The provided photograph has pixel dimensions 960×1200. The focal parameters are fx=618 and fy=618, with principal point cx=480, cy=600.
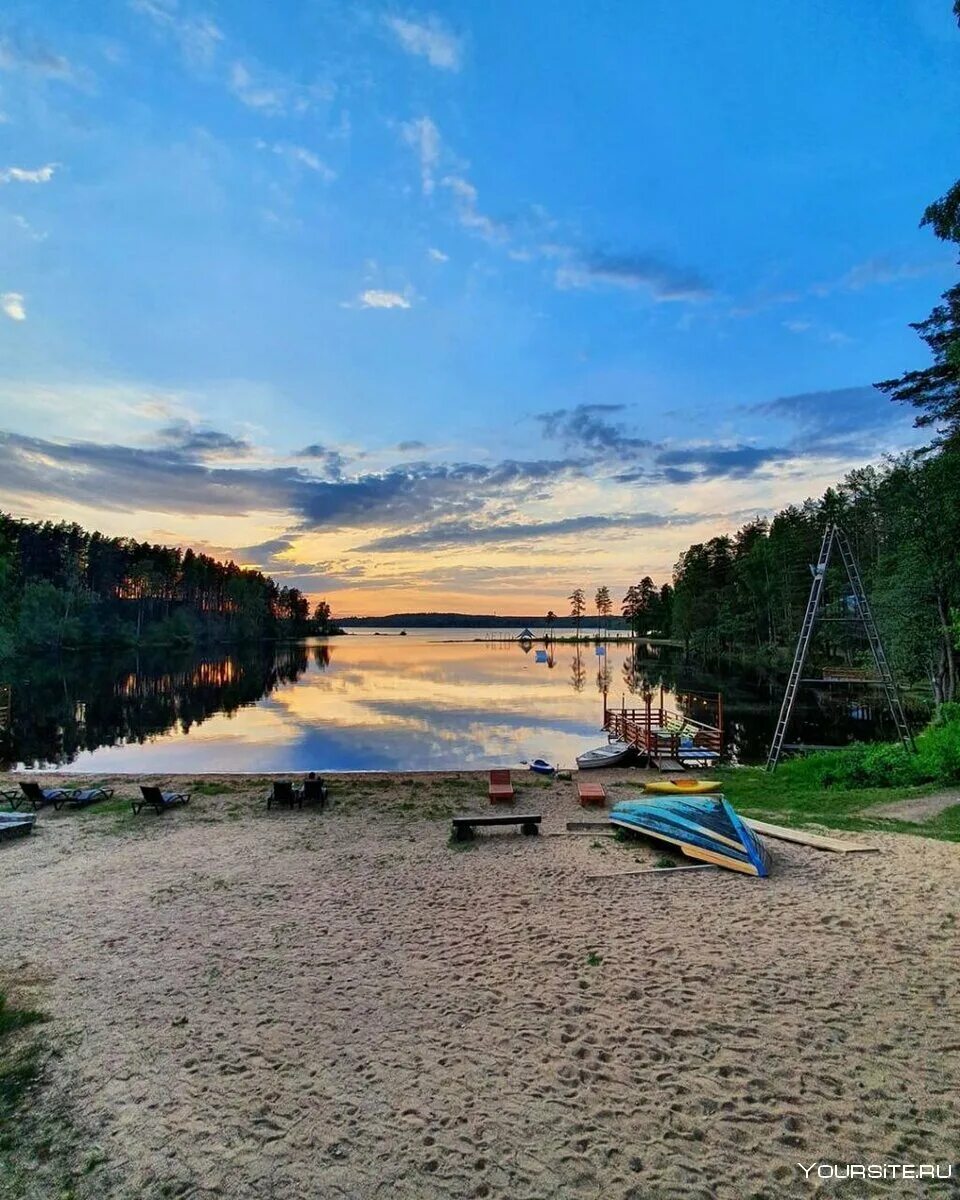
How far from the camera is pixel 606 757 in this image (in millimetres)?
23750

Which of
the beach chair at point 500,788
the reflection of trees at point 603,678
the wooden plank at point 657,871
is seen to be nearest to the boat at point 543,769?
the beach chair at point 500,788

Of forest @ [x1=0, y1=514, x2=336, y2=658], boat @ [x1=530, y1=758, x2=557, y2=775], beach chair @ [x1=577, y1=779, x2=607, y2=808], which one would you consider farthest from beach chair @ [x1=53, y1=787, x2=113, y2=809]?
forest @ [x1=0, y1=514, x2=336, y2=658]

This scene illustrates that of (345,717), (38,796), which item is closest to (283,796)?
(38,796)

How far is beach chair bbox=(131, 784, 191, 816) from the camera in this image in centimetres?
1610

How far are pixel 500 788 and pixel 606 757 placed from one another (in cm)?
792

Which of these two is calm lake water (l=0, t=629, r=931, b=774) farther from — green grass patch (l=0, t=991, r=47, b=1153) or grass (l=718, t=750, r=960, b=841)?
green grass patch (l=0, t=991, r=47, b=1153)

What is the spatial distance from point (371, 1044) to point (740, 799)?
13065 mm

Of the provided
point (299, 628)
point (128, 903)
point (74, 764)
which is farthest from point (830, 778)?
point (299, 628)

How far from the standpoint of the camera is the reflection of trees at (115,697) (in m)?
32.0

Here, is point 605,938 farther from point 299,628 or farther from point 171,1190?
point 299,628

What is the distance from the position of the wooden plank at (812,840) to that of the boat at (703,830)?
85 cm

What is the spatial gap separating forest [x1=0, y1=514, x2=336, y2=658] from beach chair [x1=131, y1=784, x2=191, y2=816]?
5091 centimetres

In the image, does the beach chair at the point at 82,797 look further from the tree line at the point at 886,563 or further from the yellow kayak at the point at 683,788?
the tree line at the point at 886,563

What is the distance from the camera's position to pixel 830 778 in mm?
18406
